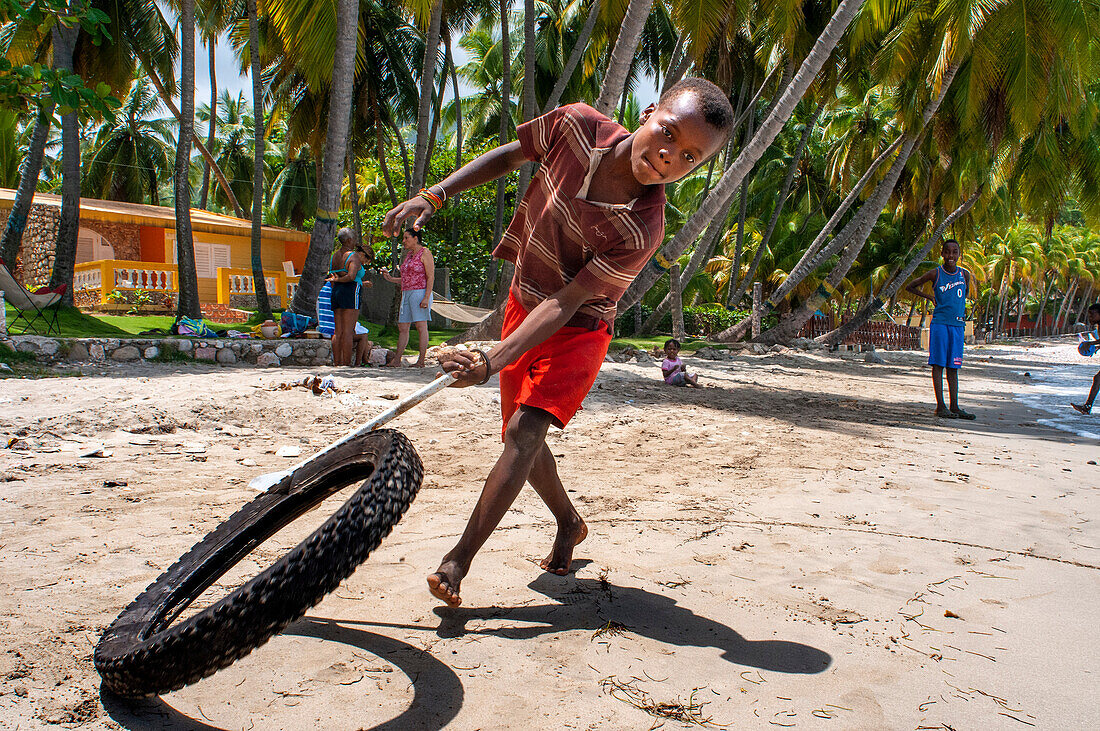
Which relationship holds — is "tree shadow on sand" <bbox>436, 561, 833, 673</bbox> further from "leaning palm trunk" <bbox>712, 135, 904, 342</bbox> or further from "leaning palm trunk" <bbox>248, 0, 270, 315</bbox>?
"leaning palm trunk" <bbox>712, 135, 904, 342</bbox>

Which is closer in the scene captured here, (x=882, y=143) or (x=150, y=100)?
(x=882, y=143)

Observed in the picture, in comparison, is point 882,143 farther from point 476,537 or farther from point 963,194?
point 476,537

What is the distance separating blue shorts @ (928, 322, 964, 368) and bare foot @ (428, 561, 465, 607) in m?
7.22

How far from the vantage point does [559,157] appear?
256 cm

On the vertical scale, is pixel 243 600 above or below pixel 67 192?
below

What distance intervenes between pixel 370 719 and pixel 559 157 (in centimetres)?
189

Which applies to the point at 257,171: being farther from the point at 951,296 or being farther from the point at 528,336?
the point at 528,336

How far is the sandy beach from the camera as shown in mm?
1827

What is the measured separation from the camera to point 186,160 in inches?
505

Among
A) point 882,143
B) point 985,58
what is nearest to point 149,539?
point 985,58

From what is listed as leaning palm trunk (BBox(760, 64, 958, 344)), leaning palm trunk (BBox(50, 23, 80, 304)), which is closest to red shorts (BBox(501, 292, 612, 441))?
leaning palm trunk (BBox(50, 23, 80, 304))

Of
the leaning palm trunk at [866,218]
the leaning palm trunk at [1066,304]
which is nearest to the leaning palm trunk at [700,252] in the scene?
the leaning palm trunk at [866,218]

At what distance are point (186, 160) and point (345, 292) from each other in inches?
264

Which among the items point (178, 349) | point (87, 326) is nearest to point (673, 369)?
point (178, 349)
